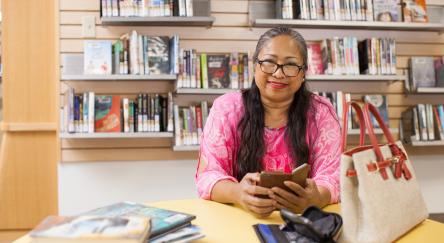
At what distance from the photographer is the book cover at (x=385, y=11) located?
3.27 m

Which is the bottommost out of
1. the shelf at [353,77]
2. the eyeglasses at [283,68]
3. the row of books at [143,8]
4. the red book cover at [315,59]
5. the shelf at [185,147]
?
the shelf at [185,147]

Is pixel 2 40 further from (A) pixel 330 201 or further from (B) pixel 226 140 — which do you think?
(A) pixel 330 201

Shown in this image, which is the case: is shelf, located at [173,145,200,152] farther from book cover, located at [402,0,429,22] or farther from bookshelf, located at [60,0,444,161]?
book cover, located at [402,0,429,22]

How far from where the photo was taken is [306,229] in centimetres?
96

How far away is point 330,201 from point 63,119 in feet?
7.34

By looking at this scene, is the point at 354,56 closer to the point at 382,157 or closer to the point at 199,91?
the point at 199,91

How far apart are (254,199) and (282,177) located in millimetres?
113

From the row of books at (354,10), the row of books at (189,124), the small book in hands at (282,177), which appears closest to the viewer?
the small book in hands at (282,177)

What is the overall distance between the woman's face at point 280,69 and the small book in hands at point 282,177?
529 millimetres

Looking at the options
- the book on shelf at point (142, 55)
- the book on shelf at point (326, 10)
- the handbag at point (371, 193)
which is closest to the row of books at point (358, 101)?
the book on shelf at point (326, 10)

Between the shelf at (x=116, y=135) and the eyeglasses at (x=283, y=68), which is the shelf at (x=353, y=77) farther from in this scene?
the eyeglasses at (x=283, y=68)

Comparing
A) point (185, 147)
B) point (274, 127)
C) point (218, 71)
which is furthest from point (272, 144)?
point (218, 71)

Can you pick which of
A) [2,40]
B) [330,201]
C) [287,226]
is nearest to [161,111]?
[2,40]

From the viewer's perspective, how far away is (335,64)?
10.4 feet
